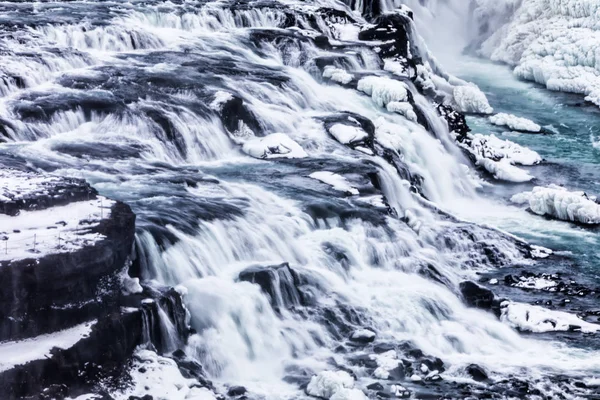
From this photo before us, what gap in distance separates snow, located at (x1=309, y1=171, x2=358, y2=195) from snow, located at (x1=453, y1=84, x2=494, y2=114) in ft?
44.5

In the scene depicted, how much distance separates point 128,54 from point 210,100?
4.07 meters

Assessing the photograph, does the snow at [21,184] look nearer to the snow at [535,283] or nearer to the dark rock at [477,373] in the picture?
the dark rock at [477,373]

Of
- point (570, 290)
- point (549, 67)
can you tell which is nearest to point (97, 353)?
point (570, 290)

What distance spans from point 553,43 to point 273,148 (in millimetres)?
20286

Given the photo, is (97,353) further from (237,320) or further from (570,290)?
(570,290)

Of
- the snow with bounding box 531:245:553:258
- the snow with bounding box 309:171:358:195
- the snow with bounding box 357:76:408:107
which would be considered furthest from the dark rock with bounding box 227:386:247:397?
the snow with bounding box 357:76:408:107

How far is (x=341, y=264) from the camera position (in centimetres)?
1673

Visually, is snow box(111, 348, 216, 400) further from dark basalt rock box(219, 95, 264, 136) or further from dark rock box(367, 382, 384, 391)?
dark basalt rock box(219, 95, 264, 136)

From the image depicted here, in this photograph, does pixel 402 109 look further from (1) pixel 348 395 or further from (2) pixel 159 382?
(2) pixel 159 382

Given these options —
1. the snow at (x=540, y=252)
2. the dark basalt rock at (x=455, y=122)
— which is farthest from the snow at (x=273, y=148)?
the dark basalt rock at (x=455, y=122)

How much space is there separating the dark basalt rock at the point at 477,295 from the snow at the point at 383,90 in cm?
1002

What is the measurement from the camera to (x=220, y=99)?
22078 millimetres

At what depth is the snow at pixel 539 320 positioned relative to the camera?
16.3m

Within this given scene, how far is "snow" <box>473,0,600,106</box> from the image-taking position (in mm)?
36562
